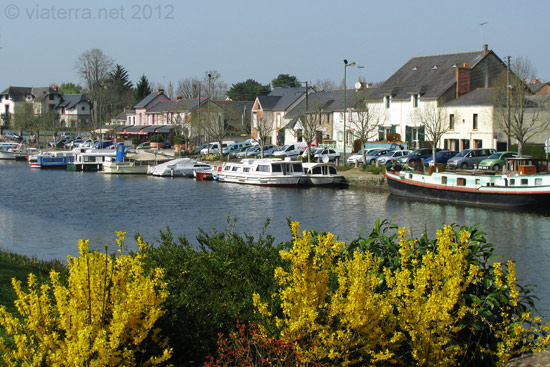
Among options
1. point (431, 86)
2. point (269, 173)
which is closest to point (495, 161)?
point (269, 173)

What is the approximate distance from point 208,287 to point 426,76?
57.5 m

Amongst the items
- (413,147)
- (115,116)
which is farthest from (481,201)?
(115,116)

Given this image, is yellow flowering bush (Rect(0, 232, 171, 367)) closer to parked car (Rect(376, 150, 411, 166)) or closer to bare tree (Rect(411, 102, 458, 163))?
parked car (Rect(376, 150, 411, 166))

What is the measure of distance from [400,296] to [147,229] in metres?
24.9

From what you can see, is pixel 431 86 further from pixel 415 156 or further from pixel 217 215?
pixel 217 215

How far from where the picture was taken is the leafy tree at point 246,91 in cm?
12362

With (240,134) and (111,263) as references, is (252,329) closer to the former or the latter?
(111,263)

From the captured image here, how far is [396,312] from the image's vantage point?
832 cm

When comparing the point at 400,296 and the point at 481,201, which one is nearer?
the point at 400,296

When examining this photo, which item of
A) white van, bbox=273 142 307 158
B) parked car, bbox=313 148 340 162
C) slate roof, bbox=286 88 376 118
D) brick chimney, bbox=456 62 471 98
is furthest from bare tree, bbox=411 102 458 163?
white van, bbox=273 142 307 158

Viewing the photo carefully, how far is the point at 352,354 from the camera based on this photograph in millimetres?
7602

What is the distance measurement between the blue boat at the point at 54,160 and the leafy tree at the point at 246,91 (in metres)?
55.7

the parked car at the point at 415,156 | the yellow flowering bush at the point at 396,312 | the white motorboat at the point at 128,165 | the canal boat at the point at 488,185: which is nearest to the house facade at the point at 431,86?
the parked car at the point at 415,156

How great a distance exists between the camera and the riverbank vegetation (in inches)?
283
